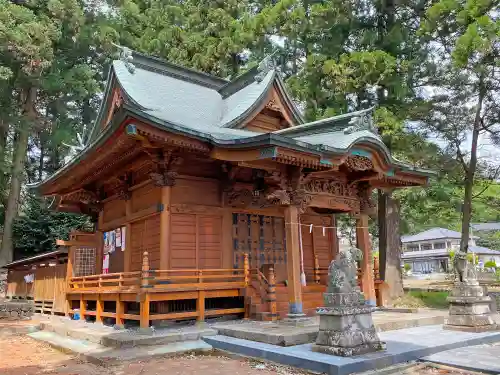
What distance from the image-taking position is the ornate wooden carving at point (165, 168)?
1069 centimetres

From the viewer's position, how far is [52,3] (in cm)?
2358

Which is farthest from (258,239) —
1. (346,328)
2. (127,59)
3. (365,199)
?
(127,59)

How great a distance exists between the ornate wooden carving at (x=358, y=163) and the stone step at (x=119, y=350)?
5.20 metres

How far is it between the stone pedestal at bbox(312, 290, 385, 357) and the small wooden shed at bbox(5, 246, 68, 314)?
9533mm

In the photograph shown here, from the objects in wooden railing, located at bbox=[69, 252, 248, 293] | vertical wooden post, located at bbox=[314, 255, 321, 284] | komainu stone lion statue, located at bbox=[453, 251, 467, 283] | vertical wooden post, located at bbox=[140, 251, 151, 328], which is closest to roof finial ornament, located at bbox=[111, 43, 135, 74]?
wooden railing, located at bbox=[69, 252, 248, 293]

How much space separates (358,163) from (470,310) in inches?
159

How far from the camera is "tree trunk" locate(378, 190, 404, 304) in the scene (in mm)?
16719

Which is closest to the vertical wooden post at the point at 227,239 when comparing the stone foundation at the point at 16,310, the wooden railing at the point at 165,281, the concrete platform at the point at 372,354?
the wooden railing at the point at 165,281

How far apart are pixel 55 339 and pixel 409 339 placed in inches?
318

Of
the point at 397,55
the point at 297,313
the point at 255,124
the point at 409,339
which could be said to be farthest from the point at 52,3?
the point at 409,339

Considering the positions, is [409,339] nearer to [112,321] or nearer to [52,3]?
[112,321]

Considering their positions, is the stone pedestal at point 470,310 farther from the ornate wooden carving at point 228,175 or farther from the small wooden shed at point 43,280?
the small wooden shed at point 43,280

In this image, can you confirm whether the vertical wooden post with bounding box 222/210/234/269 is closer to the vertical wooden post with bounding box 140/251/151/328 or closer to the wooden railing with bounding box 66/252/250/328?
the wooden railing with bounding box 66/252/250/328

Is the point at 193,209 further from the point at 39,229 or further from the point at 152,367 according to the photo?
the point at 39,229
